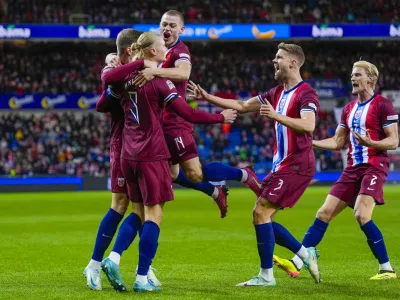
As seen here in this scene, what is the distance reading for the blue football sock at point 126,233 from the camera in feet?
24.3

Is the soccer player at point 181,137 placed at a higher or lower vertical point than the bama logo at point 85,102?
higher

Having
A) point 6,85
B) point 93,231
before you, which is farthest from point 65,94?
point 93,231

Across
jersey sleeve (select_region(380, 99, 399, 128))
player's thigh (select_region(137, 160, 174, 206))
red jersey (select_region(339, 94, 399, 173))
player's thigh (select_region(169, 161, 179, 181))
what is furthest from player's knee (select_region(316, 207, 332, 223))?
player's thigh (select_region(137, 160, 174, 206))

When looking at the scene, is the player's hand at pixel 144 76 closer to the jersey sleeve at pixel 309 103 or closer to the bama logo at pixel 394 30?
the jersey sleeve at pixel 309 103

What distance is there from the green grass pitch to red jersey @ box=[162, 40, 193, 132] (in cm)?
169

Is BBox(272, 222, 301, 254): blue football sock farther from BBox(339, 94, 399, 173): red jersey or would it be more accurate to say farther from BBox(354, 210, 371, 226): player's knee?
BBox(339, 94, 399, 173): red jersey

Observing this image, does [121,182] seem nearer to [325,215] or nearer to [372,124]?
[325,215]

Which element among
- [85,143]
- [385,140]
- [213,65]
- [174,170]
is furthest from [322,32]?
[385,140]

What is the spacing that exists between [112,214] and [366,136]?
2.80 meters

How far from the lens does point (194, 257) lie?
10734 millimetres

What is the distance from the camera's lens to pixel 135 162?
7391 millimetres

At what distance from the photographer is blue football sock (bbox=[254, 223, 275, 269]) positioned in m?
7.75

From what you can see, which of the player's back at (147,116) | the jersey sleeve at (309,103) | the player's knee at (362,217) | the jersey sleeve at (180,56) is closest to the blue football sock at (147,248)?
the player's back at (147,116)

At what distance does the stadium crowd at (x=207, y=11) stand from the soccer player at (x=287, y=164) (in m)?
30.8
